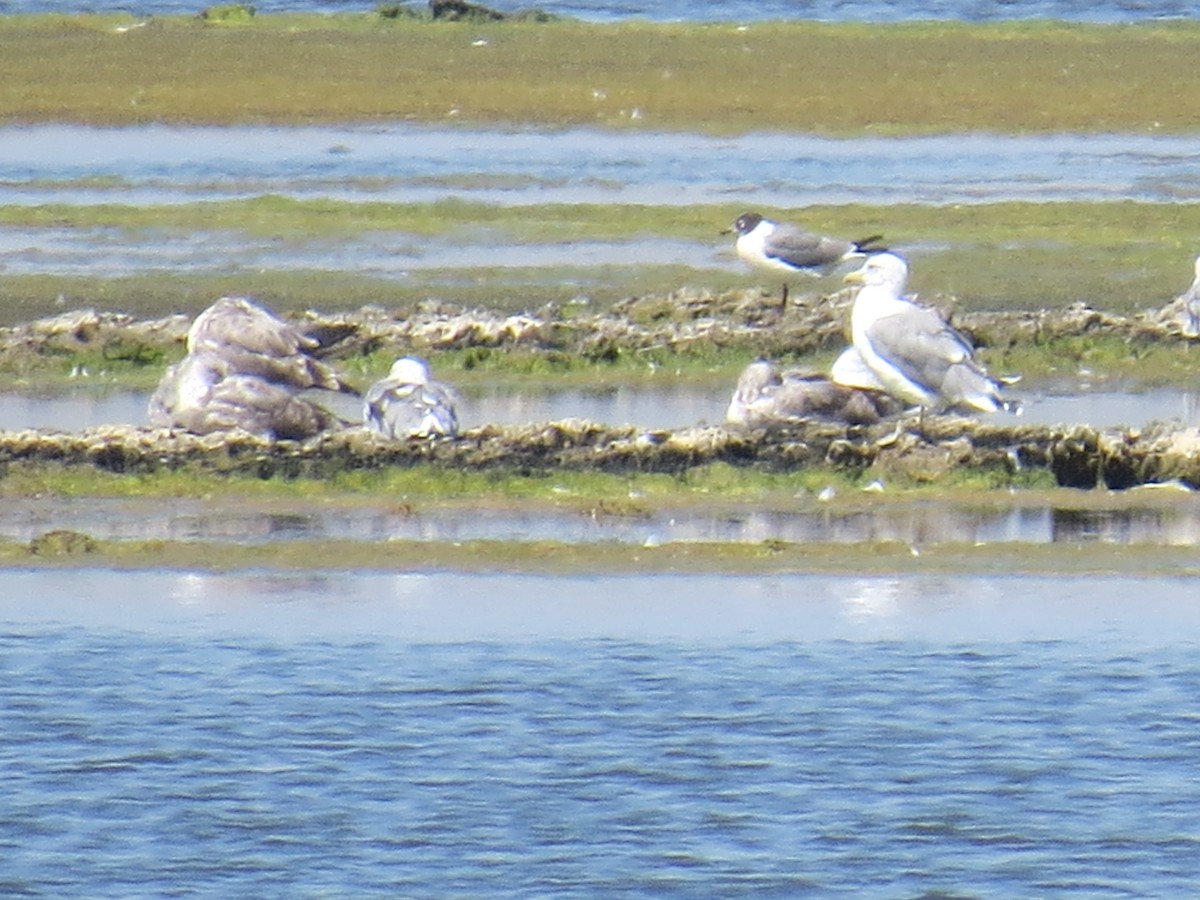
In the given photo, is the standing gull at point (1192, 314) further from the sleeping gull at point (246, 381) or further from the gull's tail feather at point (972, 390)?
the sleeping gull at point (246, 381)

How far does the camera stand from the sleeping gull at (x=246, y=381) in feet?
36.6

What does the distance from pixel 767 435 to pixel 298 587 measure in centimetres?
262

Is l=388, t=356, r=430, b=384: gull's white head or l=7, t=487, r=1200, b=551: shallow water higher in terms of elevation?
l=388, t=356, r=430, b=384: gull's white head

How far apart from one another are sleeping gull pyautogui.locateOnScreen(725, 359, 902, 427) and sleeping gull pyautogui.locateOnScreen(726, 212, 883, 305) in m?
4.26

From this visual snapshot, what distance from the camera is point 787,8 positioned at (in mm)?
39625

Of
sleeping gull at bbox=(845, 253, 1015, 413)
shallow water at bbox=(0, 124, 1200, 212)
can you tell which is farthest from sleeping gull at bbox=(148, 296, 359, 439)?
shallow water at bbox=(0, 124, 1200, 212)

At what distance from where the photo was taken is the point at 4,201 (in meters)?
21.4

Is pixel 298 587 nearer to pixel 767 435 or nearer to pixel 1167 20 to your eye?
pixel 767 435

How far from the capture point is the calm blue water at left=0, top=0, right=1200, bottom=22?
3850 cm

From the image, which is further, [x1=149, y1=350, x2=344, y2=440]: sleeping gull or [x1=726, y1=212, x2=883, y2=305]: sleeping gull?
[x1=726, y1=212, x2=883, y2=305]: sleeping gull

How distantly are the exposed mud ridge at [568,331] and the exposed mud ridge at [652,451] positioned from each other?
2.78m

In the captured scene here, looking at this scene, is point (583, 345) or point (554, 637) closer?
point (554, 637)

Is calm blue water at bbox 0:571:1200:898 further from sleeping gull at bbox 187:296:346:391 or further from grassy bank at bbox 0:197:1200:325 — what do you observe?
grassy bank at bbox 0:197:1200:325

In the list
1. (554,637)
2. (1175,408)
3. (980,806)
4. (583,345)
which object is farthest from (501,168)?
(980,806)
